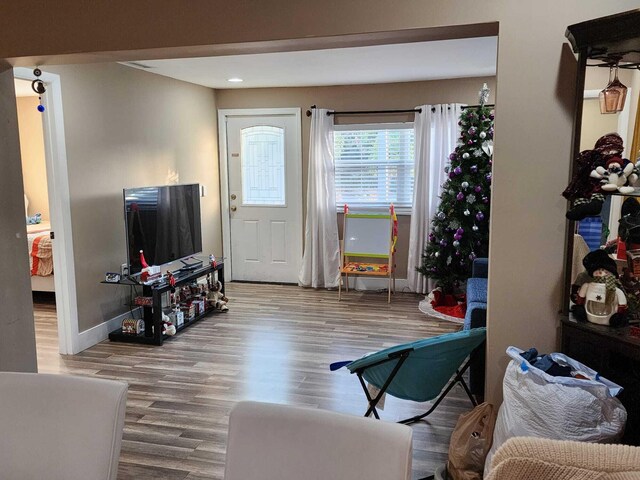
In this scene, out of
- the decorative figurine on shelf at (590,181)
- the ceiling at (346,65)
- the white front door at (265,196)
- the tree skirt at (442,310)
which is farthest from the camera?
the white front door at (265,196)

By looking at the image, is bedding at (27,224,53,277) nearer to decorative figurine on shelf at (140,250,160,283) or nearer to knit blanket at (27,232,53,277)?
knit blanket at (27,232,53,277)

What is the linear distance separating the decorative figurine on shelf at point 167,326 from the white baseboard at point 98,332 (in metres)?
0.44

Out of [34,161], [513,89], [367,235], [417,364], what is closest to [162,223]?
[367,235]

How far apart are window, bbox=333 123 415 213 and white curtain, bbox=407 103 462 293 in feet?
0.67

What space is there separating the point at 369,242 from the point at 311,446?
192 inches

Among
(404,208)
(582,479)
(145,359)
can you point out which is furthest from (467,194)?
(582,479)

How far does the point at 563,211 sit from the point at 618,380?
672mm

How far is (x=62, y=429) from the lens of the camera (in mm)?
1363

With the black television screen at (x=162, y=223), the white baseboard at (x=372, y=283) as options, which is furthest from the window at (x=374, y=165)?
the black television screen at (x=162, y=223)

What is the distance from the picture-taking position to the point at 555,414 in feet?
5.96

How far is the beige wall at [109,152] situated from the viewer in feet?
13.7

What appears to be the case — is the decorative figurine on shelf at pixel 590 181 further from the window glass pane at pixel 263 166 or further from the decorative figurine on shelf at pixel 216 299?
the window glass pane at pixel 263 166

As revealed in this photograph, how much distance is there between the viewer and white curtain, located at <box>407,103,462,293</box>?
18.9 ft

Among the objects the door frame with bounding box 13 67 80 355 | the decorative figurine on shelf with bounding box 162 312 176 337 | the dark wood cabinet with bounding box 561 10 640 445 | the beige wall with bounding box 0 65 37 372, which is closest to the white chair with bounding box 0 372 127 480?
the dark wood cabinet with bounding box 561 10 640 445
